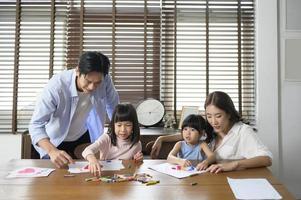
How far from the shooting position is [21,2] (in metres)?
3.01

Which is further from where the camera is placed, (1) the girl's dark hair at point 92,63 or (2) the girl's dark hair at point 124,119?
(2) the girl's dark hair at point 124,119

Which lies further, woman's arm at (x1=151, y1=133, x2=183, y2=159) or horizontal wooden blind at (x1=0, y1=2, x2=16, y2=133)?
horizontal wooden blind at (x1=0, y1=2, x2=16, y2=133)

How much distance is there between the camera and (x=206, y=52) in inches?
120

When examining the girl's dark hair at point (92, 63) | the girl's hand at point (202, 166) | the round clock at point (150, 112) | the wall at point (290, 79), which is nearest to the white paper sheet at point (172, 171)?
the girl's hand at point (202, 166)

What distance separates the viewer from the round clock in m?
2.87

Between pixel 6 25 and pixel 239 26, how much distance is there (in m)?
2.34

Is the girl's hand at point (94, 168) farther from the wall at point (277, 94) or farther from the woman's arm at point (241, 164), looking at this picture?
the wall at point (277, 94)

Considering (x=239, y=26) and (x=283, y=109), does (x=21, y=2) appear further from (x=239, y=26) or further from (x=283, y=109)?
(x=283, y=109)

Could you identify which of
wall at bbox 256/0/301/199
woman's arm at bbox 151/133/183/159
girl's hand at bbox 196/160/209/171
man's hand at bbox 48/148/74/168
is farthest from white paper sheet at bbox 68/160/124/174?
wall at bbox 256/0/301/199

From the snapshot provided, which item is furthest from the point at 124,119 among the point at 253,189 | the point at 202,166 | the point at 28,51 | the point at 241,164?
the point at 28,51

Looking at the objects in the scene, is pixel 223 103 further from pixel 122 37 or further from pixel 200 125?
pixel 122 37

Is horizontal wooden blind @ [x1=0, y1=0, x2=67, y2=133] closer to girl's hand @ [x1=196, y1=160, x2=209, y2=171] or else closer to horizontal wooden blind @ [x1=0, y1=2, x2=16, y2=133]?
horizontal wooden blind @ [x1=0, y1=2, x2=16, y2=133]

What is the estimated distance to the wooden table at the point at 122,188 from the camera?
115 centimetres

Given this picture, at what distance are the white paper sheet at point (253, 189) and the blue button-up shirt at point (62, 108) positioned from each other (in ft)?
3.53
